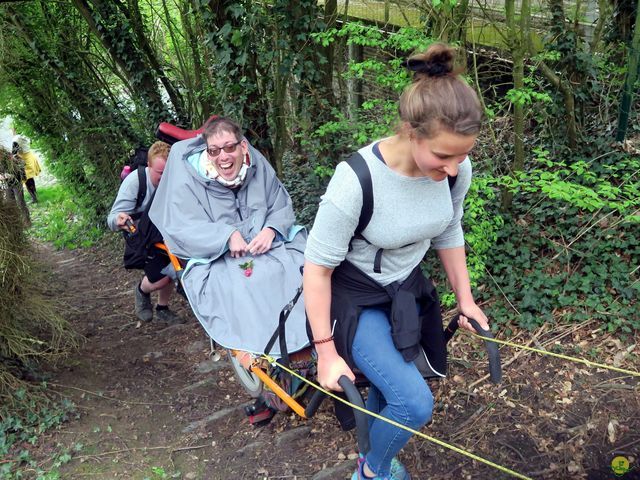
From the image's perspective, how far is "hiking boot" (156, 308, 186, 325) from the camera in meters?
5.21

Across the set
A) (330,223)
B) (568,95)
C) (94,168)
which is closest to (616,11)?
(568,95)

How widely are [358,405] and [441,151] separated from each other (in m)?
0.94

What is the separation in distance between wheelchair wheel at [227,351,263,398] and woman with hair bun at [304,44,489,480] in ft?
4.05

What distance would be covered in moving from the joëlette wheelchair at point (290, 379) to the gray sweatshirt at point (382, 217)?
474mm

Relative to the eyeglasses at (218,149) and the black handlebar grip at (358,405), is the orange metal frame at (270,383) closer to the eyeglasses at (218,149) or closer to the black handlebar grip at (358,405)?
the black handlebar grip at (358,405)

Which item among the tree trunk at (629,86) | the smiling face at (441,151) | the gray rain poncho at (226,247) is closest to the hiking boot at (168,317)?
the gray rain poncho at (226,247)

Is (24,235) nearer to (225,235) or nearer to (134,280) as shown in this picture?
(225,235)

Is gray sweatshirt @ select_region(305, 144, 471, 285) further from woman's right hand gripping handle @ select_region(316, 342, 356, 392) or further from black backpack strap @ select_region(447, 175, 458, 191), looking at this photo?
woman's right hand gripping handle @ select_region(316, 342, 356, 392)

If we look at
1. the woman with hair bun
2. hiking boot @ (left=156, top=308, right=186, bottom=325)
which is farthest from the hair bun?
hiking boot @ (left=156, top=308, right=186, bottom=325)

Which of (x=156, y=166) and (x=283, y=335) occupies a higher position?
(x=156, y=166)

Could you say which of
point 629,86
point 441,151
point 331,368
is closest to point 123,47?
point 629,86

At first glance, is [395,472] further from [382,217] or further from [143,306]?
[143,306]

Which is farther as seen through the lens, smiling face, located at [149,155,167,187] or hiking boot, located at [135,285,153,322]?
hiking boot, located at [135,285,153,322]

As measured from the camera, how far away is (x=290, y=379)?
3.21 meters
